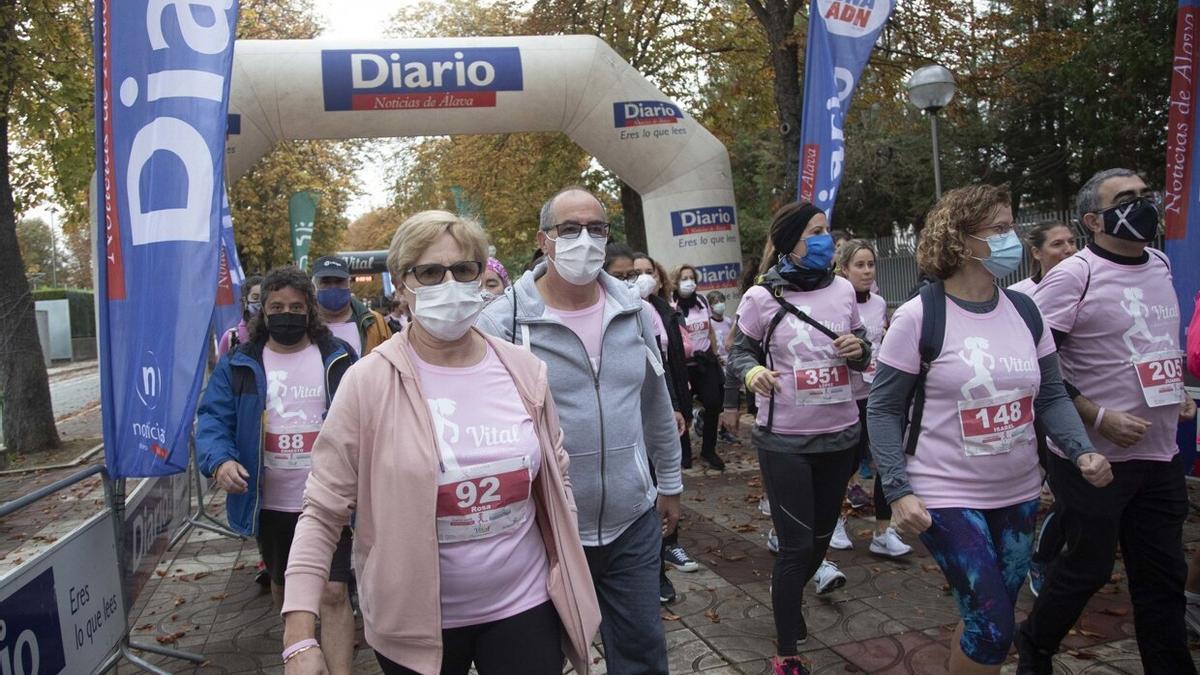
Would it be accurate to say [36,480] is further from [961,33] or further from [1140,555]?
[961,33]

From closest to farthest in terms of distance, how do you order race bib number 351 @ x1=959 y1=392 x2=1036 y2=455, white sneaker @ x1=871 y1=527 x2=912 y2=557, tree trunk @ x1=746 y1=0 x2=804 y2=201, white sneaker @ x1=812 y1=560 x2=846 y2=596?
race bib number 351 @ x1=959 y1=392 x2=1036 y2=455 < white sneaker @ x1=812 y1=560 x2=846 y2=596 < white sneaker @ x1=871 y1=527 x2=912 y2=557 < tree trunk @ x1=746 y1=0 x2=804 y2=201

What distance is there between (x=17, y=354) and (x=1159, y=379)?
504 inches

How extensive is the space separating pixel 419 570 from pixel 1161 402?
9.39 ft

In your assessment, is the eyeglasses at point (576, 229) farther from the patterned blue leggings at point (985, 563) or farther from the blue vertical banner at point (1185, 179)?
the blue vertical banner at point (1185, 179)

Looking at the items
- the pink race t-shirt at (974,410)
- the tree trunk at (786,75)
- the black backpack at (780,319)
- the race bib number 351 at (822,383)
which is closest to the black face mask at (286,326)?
the black backpack at (780,319)

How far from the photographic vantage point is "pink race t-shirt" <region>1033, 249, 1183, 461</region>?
345 cm

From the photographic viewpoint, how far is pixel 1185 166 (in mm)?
5672

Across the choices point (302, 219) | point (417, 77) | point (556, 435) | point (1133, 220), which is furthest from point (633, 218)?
point (556, 435)

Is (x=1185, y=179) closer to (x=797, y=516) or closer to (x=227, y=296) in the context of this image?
(x=797, y=516)

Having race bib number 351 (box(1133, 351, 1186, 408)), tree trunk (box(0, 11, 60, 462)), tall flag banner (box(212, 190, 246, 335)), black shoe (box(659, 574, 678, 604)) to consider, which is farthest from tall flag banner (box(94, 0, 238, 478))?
tree trunk (box(0, 11, 60, 462))

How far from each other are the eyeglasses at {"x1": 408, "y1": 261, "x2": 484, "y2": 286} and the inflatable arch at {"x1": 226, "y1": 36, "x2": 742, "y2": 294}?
30.3 ft

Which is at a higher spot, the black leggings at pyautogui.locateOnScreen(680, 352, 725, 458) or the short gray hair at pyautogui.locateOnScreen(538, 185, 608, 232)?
the short gray hair at pyautogui.locateOnScreen(538, 185, 608, 232)

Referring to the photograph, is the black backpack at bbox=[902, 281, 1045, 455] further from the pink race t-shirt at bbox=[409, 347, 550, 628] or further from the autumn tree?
the autumn tree

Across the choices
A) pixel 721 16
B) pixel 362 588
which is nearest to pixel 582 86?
pixel 721 16
